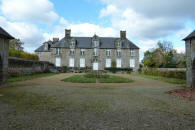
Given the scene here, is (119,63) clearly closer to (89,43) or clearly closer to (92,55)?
(92,55)

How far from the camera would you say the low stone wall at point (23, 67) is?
13236mm

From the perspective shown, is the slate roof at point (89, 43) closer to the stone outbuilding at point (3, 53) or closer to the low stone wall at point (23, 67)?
the low stone wall at point (23, 67)

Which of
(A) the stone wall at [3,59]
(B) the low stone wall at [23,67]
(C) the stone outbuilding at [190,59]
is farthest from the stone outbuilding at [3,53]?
(C) the stone outbuilding at [190,59]

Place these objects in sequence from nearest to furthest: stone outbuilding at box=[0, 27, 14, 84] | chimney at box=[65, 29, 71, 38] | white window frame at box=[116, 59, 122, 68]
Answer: stone outbuilding at box=[0, 27, 14, 84]
white window frame at box=[116, 59, 122, 68]
chimney at box=[65, 29, 71, 38]

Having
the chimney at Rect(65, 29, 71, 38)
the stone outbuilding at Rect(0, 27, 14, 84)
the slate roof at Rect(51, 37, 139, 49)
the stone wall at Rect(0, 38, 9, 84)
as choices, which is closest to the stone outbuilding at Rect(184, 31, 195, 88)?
the stone outbuilding at Rect(0, 27, 14, 84)

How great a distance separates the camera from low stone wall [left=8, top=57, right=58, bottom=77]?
43.4 feet

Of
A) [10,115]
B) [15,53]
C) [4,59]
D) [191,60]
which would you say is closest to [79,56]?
[15,53]

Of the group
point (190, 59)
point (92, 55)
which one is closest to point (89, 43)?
point (92, 55)

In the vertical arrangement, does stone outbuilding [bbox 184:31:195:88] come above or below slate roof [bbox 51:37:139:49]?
below

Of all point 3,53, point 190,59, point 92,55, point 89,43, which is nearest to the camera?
point 3,53

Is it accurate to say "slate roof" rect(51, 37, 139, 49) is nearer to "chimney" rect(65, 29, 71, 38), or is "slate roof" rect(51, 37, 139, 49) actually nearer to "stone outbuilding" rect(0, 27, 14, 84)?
"chimney" rect(65, 29, 71, 38)

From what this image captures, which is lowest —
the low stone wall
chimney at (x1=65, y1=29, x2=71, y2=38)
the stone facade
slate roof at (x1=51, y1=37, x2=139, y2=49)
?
the low stone wall

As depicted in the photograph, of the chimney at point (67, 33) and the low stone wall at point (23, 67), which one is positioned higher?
the chimney at point (67, 33)

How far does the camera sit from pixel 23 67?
15516 mm
